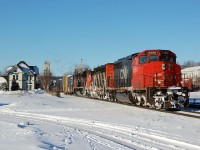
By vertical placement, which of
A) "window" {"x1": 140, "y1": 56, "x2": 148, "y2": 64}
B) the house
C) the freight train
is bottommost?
the freight train

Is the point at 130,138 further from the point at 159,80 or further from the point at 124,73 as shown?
the point at 124,73

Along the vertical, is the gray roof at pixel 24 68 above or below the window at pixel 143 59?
above

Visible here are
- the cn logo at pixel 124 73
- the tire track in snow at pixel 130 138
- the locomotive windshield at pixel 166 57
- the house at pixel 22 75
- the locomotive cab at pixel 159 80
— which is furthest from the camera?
the house at pixel 22 75

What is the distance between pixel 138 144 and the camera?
26.4ft

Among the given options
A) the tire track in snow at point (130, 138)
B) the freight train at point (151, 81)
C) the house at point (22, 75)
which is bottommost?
the tire track in snow at point (130, 138)

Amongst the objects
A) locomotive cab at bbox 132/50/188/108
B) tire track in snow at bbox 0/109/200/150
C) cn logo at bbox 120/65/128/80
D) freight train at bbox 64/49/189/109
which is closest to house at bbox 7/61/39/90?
freight train at bbox 64/49/189/109

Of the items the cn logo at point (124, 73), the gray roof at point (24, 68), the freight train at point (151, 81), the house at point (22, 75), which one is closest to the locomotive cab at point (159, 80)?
the freight train at point (151, 81)

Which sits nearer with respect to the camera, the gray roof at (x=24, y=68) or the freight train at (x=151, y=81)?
the freight train at (x=151, y=81)

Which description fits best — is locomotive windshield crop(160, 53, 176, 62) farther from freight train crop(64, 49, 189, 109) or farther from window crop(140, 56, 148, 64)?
window crop(140, 56, 148, 64)

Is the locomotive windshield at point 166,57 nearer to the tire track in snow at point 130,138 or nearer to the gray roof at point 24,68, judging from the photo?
the tire track in snow at point 130,138

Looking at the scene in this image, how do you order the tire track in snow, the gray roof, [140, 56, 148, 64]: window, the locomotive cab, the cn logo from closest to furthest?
the tire track in snow, the locomotive cab, [140, 56, 148, 64]: window, the cn logo, the gray roof

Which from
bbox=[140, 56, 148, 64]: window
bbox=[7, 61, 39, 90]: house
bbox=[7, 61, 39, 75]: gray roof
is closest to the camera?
bbox=[140, 56, 148, 64]: window

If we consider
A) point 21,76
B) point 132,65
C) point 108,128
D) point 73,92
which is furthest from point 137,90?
point 21,76

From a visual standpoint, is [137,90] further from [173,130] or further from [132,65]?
[173,130]
